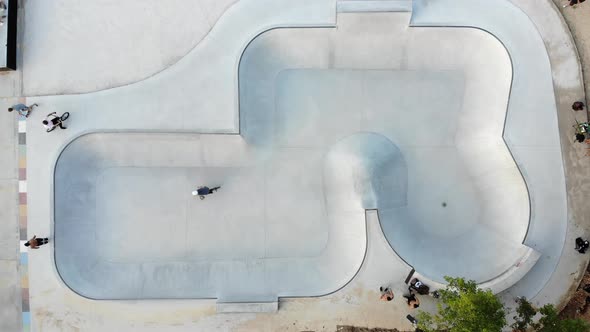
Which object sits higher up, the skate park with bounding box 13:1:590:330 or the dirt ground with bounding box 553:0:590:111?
the dirt ground with bounding box 553:0:590:111

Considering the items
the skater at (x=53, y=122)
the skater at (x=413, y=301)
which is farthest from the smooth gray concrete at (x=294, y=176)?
the skater at (x=413, y=301)

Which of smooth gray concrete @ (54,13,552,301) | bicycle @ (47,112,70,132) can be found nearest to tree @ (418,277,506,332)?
smooth gray concrete @ (54,13,552,301)

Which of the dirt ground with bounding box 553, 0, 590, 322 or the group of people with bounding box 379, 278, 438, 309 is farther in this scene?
the dirt ground with bounding box 553, 0, 590, 322

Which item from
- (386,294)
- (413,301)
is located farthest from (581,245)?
(386,294)

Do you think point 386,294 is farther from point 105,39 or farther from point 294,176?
point 105,39

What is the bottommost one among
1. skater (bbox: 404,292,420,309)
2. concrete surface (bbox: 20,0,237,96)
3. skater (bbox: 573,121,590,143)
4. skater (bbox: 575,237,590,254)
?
skater (bbox: 404,292,420,309)

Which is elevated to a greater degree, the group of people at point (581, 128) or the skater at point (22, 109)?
the skater at point (22, 109)

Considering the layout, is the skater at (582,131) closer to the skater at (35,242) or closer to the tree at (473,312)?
the tree at (473,312)

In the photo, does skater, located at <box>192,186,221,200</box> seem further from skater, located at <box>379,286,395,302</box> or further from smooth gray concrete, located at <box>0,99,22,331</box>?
smooth gray concrete, located at <box>0,99,22,331</box>
